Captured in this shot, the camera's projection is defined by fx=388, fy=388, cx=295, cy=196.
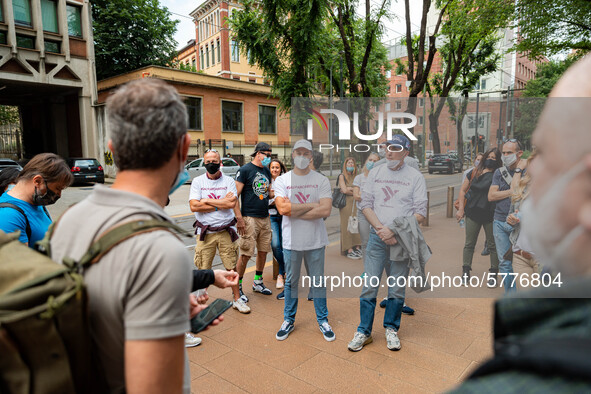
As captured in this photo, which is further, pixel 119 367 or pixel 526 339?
pixel 119 367

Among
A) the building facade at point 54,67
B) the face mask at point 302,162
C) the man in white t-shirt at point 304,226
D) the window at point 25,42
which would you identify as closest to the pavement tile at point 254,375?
the man in white t-shirt at point 304,226

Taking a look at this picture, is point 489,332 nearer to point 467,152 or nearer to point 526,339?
point 467,152

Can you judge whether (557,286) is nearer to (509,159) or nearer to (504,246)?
(509,159)

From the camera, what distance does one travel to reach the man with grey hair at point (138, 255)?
3.65 feet

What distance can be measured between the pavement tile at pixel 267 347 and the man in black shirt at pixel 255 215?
1.09 meters

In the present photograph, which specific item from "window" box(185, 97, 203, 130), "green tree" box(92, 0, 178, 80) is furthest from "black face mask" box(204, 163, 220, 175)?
"green tree" box(92, 0, 178, 80)

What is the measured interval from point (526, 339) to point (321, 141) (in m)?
3.50

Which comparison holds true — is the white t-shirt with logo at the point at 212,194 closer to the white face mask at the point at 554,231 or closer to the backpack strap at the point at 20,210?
the backpack strap at the point at 20,210

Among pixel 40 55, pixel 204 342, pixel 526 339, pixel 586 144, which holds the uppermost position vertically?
pixel 40 55

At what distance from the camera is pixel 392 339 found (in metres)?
3.59

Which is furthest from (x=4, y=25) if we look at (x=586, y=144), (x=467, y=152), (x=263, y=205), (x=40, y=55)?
(x=586, y=144)

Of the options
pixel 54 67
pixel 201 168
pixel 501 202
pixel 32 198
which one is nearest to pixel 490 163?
pixel 501 202

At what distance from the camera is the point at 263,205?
5102 millimetres

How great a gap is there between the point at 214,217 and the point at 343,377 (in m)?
2.29
